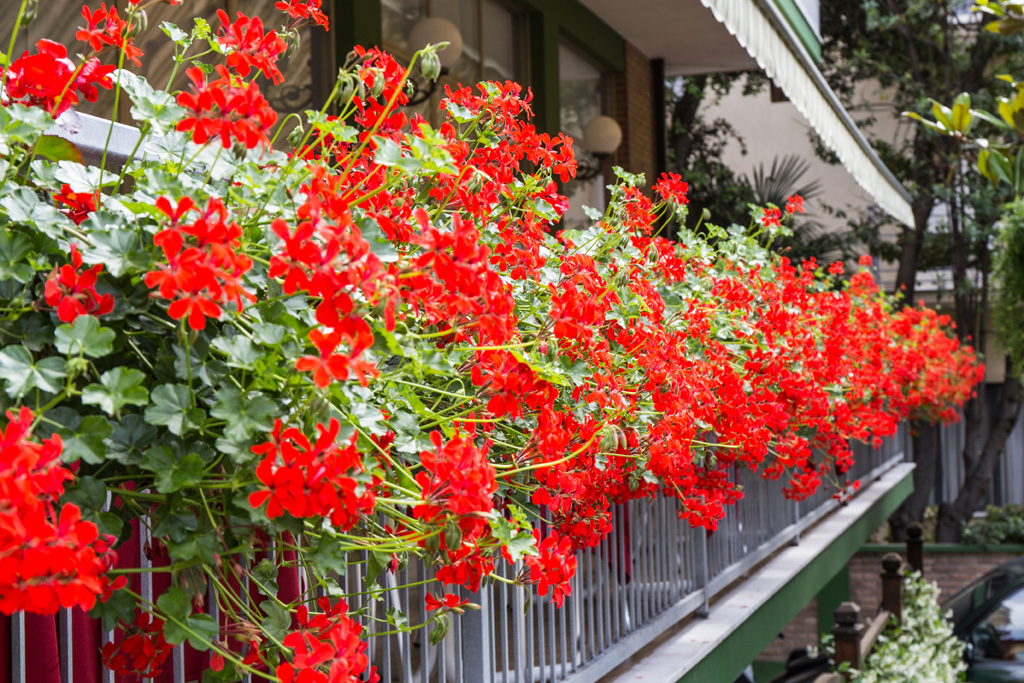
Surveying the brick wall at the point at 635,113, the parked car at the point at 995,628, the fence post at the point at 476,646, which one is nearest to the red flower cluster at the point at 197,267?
the fence post at the point at 476,646

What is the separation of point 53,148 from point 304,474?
2.10 feet

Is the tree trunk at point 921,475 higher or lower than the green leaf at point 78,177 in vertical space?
lower

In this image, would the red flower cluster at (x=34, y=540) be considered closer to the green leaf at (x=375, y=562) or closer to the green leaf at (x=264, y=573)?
the green leaf at (x=264, y=573)

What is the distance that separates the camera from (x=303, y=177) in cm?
134

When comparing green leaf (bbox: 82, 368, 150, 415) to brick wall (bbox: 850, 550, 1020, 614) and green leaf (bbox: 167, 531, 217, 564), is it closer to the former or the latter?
green leaf (bbox: 167, 531, 217, 564)

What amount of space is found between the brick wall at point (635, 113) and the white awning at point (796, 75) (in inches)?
63.8

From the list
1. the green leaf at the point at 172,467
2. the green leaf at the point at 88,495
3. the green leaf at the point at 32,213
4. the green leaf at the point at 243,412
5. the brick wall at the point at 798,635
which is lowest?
the brick wall at the point at 798,635

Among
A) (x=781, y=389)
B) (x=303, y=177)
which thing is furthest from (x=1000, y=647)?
(x=303, y=177)

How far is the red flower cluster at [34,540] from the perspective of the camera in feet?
2.81

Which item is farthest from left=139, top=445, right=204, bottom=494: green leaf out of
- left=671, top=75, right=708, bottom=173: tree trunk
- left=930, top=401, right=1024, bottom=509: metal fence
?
left=930, top=401, right=1024, bottom=509: metal fence

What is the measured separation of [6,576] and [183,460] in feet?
0.88

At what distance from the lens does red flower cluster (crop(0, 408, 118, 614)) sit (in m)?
0.86

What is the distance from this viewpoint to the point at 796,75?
6.23 m

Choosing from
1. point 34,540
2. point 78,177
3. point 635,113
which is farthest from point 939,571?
point 34,540
